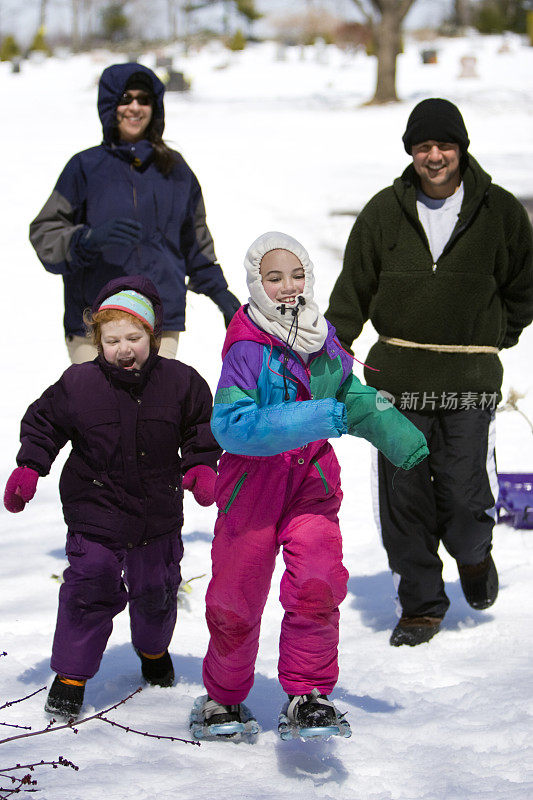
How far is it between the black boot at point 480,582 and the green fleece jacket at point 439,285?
723 mm

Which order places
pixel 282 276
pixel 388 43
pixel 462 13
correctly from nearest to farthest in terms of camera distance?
pixel 282 276 → pixel 388 43 → pixel 462 13

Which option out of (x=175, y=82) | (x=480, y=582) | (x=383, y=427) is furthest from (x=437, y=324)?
(x=175, y=82)

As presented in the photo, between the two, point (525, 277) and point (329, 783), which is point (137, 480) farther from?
point (525, 277)

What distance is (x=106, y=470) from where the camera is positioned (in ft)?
10.9

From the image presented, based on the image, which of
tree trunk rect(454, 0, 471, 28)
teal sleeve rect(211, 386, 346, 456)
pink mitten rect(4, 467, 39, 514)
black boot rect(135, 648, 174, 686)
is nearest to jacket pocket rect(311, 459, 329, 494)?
teal sleeve rect(211, 386, 346, 456)

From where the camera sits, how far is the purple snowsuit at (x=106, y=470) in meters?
3.29

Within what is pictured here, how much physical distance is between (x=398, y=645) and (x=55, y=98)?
83.3 ft

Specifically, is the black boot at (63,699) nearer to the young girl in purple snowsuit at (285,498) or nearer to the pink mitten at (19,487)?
the young girl in purple snowsuit at (285,498)

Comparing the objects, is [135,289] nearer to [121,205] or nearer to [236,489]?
[236,489]

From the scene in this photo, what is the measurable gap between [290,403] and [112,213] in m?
1.91

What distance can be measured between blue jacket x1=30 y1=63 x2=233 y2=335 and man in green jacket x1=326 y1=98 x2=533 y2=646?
78cm

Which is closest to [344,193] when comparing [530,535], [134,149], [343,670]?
[530,535]

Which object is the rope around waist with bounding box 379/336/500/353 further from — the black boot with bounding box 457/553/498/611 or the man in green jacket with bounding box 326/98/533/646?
the black boot with bounding box 457/553/498/611

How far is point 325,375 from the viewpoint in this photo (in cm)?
316
